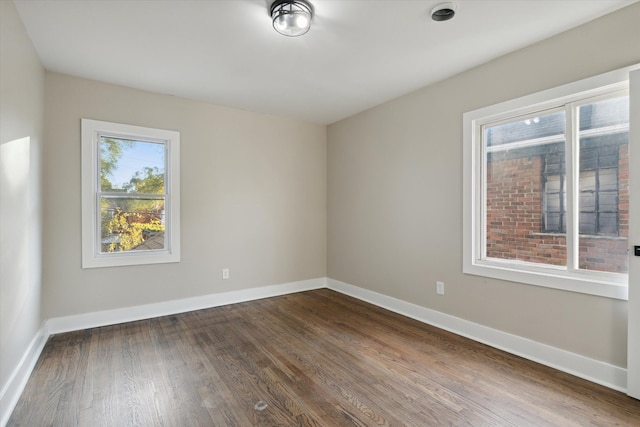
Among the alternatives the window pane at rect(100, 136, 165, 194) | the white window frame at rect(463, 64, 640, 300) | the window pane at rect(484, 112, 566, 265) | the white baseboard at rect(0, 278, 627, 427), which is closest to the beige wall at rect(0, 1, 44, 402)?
the white baseboard at rect(0, 278, 627, 427)

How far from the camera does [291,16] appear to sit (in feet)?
7.03

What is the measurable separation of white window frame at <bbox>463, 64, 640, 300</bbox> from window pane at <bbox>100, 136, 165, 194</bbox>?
3436 millimetres

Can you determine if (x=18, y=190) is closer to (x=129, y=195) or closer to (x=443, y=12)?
(x=129, y=195)

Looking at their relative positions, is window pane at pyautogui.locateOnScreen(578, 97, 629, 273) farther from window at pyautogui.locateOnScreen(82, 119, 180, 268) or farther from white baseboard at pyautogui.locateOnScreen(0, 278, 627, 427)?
window at pyautogui.locateOnScreen(82, 119, 180, 268)

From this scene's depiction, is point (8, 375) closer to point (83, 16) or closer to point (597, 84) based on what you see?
point (83, 16)

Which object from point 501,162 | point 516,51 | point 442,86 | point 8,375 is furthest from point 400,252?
point 8,375

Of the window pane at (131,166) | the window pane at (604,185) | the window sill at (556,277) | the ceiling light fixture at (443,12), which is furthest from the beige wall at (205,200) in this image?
the window pane at (604,185)

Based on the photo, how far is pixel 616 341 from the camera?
7.20ft

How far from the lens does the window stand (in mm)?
3334

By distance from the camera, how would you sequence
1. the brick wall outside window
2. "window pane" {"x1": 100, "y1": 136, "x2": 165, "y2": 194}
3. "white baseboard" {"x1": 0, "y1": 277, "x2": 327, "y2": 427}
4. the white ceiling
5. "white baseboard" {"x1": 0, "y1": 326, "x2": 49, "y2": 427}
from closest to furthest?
1. "white baseboard" {"x1": 0, "y1": 326, "x2": 49, "y2": 427}
2. "white baseboard" {"x1": 0, "y1": 277, "x2": 327, "y2": 427}
3. the white ceiling
4. the brick wall outside window
5. "window pane" {"x1": 100, "y1": 136, "x2": 165, "y2": 194}

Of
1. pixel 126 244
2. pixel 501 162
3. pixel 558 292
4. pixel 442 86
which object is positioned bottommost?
pixel 558 292

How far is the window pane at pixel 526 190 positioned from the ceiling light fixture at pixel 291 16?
199 centimetres

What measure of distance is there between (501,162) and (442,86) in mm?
1017

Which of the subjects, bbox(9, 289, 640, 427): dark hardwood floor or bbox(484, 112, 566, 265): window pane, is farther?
bbox(484, 112, 566, 265): window pane
